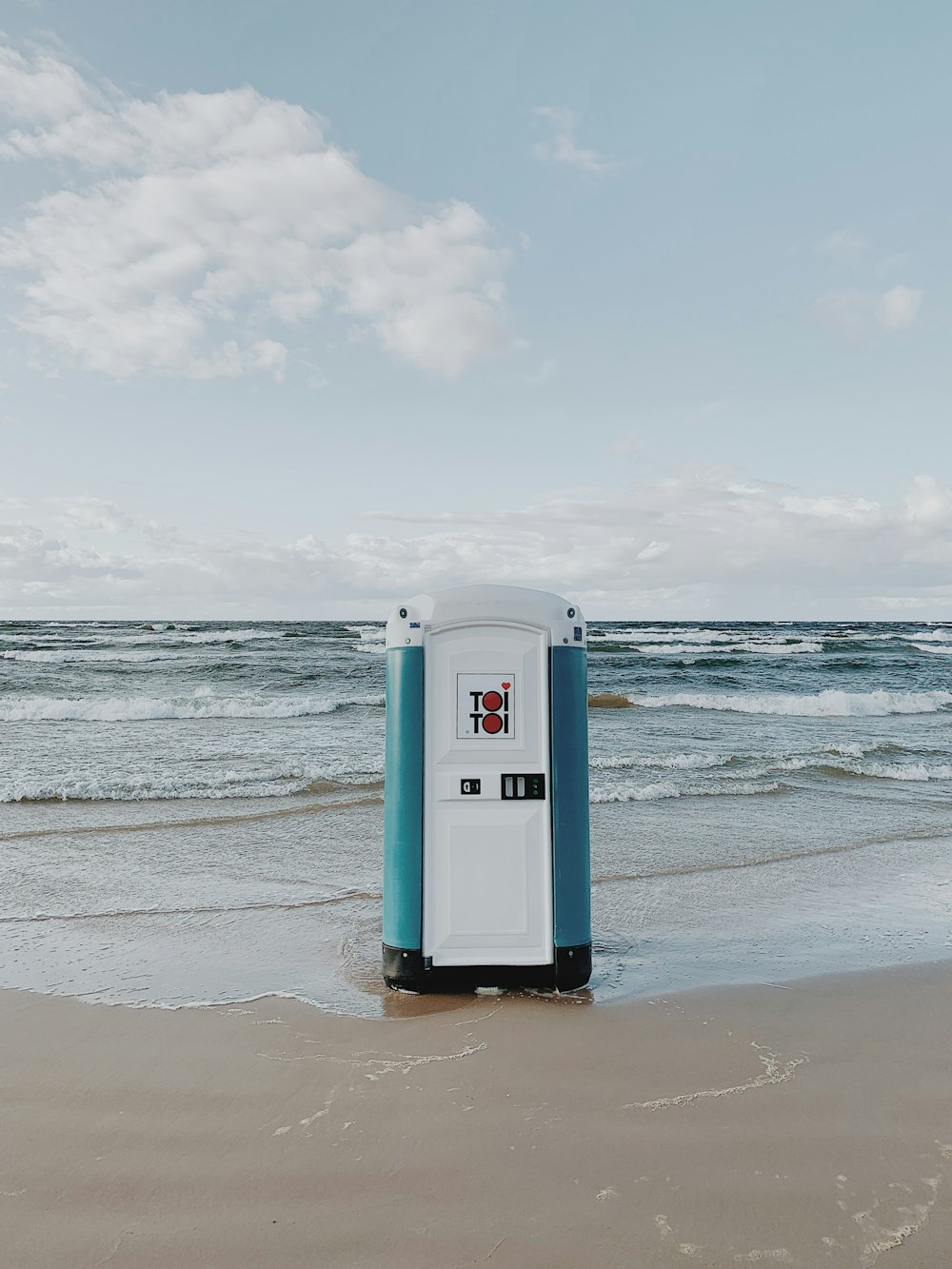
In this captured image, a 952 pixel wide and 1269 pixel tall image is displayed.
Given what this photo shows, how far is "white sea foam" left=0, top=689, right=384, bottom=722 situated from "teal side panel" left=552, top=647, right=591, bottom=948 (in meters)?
12.9

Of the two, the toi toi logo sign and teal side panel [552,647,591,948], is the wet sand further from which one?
the toi toi logo sign

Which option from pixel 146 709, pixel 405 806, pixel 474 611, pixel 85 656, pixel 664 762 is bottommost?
pixel 664 762

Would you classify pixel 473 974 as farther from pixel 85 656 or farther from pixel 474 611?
pixel 85 656

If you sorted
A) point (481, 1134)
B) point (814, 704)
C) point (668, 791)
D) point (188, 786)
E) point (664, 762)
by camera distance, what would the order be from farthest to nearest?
point (814, 704), point (664, 762), point (668, 791), point (188, 786), point (481, 1134)

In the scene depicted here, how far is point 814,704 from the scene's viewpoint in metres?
20.2

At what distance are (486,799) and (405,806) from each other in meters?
0.37

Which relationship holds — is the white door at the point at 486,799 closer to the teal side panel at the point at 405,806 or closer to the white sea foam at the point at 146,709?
the teal side panel at the point at 405,806

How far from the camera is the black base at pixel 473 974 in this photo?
414cm

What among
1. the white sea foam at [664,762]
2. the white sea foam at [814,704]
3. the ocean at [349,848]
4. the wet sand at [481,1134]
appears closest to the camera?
the wet sand at [481,1134]

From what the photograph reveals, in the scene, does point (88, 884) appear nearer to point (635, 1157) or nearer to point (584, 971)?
point (584, 971)

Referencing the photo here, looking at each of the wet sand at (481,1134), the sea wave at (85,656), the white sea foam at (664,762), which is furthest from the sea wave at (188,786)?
the sea wave at (85,656)

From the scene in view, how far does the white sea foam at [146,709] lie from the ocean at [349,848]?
0.26 feet

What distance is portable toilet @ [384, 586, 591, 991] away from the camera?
4148mm

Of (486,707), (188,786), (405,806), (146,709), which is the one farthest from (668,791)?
(146,709)
